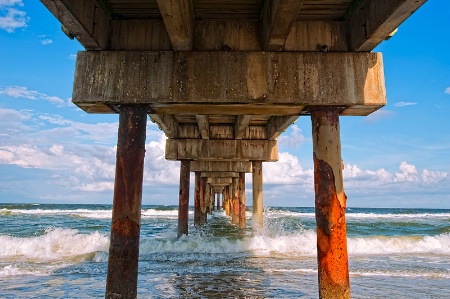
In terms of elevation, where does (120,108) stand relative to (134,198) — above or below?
above

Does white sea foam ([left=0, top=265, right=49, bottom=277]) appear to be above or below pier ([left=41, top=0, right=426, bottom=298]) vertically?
below

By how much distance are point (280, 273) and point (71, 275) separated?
4952 millimetres

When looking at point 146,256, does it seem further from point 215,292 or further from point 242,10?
point 242,10

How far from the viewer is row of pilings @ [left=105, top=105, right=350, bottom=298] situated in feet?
14.3

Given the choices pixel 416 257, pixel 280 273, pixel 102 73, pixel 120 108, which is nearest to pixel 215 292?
pixel 280 273

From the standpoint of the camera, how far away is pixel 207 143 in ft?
38.1

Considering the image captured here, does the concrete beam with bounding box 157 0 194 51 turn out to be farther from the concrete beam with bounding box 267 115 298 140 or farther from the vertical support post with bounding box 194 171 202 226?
the vertical support post with bounding box 194 171 202 226

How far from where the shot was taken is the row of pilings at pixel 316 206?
14.3ft

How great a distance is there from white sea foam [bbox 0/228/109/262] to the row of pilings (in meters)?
7.31

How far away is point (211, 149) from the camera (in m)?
11.6

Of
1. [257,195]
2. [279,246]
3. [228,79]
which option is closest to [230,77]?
[228,79]

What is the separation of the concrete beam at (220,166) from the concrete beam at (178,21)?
39.7 feet

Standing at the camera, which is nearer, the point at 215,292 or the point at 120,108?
the point at 120,108

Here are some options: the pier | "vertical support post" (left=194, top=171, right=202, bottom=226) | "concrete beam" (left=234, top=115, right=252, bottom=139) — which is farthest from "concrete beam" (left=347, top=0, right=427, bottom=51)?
"vertical support post" (left=194, top=171, right=202, bottom=226)
